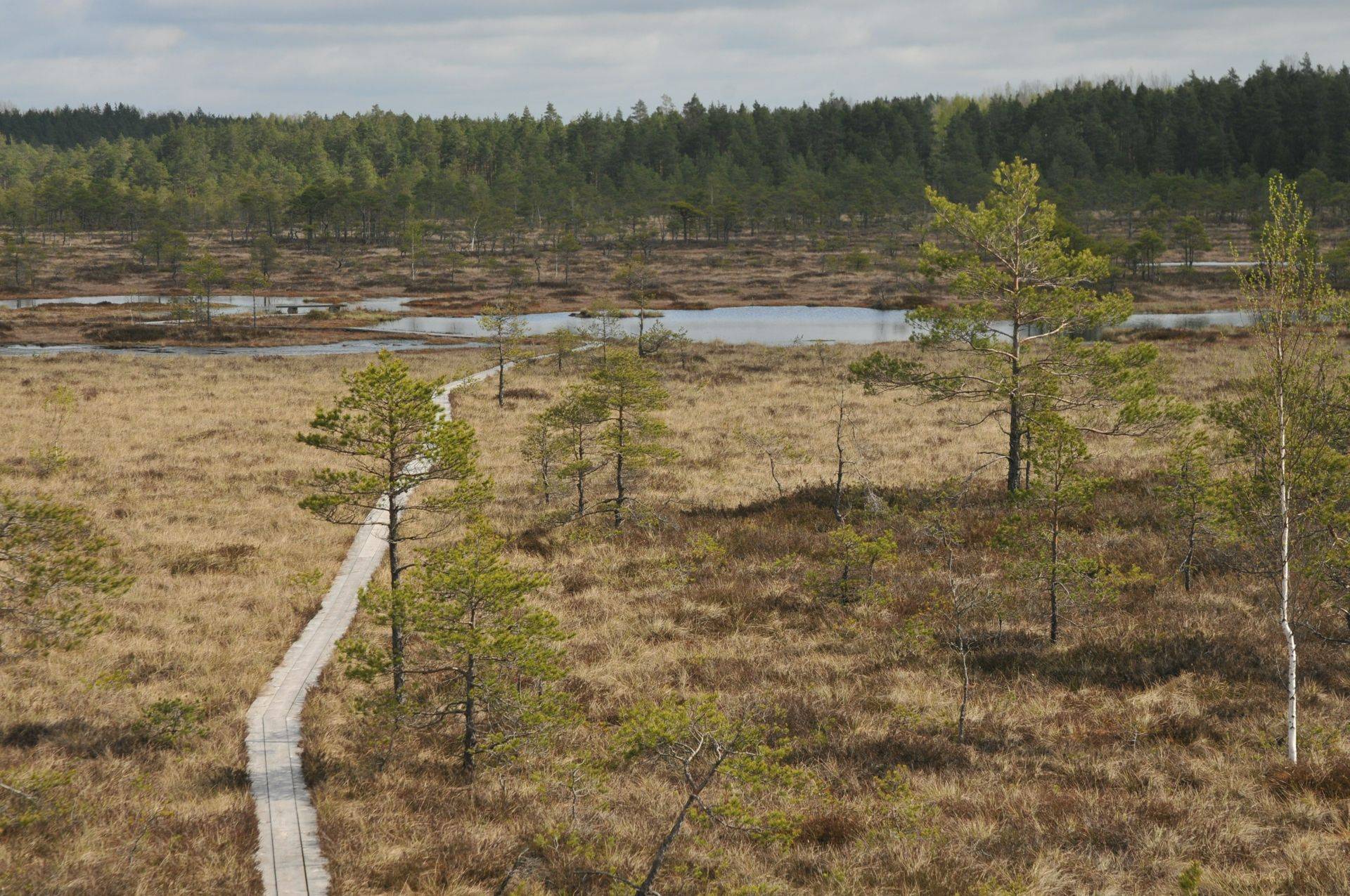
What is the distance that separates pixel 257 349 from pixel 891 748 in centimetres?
6789

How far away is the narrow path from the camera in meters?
10.6

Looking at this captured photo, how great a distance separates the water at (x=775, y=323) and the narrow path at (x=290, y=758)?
5365 cm

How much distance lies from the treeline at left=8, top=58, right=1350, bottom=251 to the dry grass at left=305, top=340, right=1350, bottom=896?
101031 mm

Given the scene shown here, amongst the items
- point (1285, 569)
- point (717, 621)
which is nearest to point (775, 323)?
point (717, 621)

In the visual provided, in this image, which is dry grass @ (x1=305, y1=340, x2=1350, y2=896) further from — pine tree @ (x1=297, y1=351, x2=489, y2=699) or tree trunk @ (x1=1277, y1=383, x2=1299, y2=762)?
pine tree @ (x1=297, y1=351, x2=489, y2=699)

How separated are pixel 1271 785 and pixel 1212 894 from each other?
3.24m

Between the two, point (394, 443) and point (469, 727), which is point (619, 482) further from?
point (469, 727)

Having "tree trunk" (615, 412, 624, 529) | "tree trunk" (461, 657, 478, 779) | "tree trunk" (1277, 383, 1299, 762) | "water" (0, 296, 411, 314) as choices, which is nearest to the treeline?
"water" (0, 296, 411, 314)

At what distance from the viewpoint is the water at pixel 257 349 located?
216 feet

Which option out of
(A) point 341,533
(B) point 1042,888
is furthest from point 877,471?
(B) point 1042,888

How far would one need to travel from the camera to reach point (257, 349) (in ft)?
235

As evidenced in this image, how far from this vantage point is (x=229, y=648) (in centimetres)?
1744

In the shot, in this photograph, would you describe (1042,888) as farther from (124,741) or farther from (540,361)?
(540,361)

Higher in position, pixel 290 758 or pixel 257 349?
pixel 257 349
